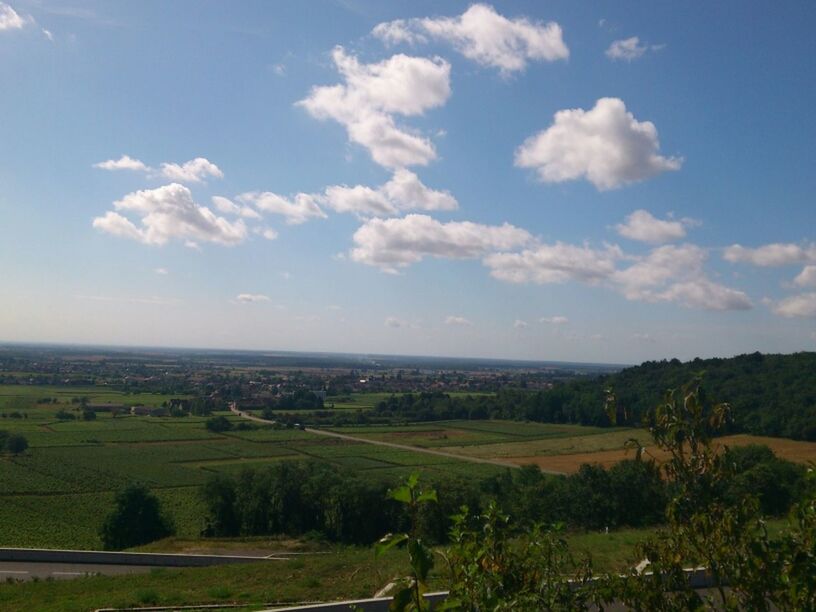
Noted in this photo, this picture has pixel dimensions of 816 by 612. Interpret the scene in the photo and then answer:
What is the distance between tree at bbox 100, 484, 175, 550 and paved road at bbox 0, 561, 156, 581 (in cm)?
846

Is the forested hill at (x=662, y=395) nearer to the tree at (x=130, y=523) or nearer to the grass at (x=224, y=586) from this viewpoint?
the grass at (x=224, y=586)

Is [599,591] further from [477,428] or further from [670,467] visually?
[477,428]

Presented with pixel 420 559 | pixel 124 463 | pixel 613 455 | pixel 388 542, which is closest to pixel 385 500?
pixel 388 542

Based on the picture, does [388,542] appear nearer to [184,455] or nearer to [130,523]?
[130,523]

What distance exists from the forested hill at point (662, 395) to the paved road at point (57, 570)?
19.0m

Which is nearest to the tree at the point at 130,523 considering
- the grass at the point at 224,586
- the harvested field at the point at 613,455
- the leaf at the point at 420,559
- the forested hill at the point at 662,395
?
the grass at the point at 224,586

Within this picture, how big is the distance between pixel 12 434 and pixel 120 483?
24.6 meters

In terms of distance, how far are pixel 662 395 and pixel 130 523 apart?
1438 inches

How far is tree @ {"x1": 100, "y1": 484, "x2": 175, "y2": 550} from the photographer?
34562 millimetres

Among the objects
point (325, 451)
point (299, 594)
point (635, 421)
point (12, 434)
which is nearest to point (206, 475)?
point (325, 451)

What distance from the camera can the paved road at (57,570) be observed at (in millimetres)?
23797

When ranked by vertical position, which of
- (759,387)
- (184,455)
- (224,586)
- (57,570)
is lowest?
(184,455)

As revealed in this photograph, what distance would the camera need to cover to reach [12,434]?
2621 inches

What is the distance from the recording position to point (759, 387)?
63750 millimetres
